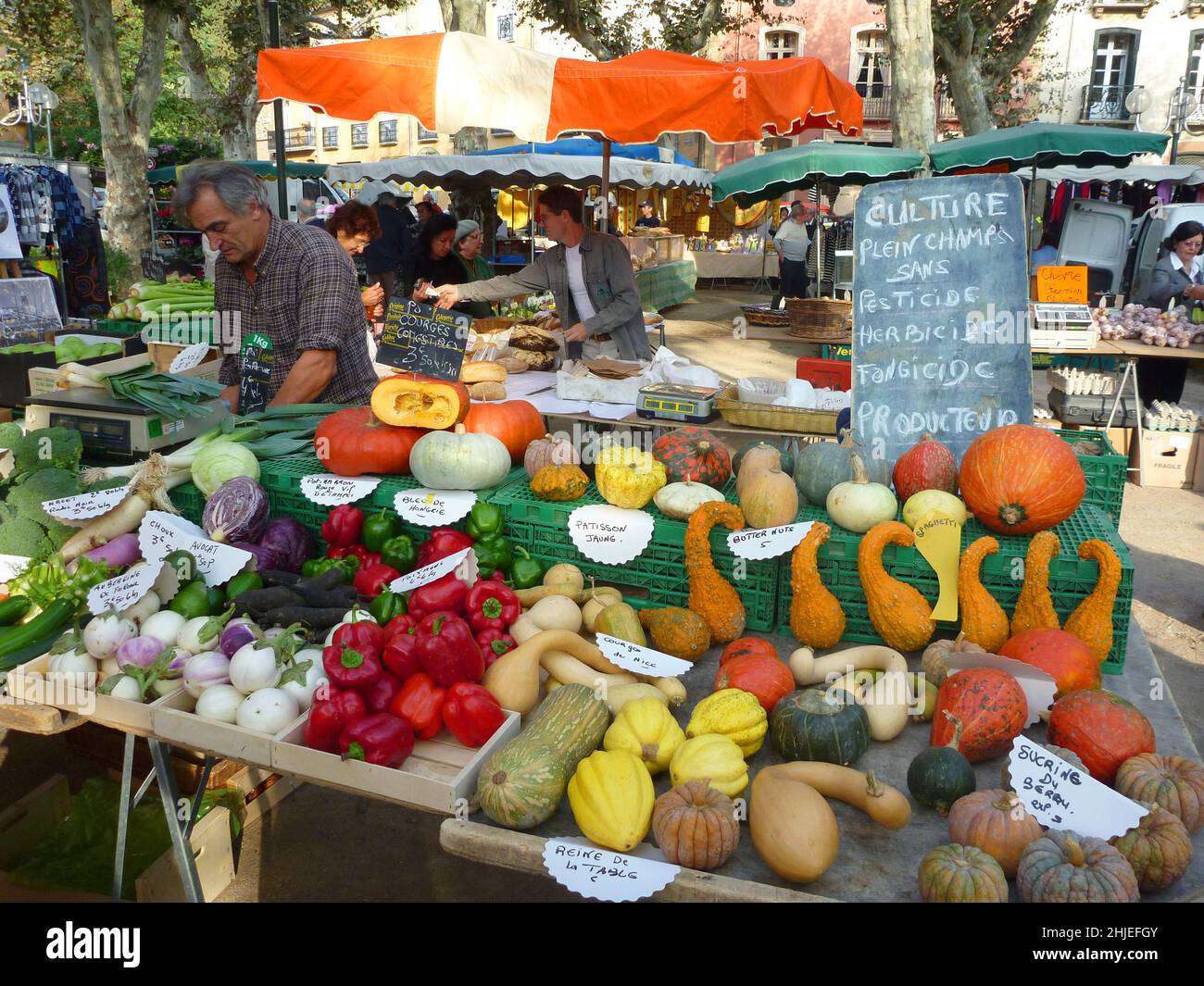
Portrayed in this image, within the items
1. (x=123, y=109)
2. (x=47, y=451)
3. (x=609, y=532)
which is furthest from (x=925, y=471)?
(x=123, y=109)

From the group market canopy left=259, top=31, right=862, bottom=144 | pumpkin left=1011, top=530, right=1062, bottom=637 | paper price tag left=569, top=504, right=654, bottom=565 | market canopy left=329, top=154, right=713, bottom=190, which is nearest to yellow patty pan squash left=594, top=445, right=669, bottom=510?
paper price tag left=569, top=504, right=654, bottom=565

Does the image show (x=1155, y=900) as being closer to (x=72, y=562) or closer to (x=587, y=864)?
(x=587, y=864)

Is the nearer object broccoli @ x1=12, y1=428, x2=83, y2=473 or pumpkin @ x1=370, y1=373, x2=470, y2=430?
pumpkin @ x1=370, y1=373, x2=470, y2=430

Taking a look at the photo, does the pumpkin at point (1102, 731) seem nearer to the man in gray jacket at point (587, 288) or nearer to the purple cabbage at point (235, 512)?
the purple cabbage at point (235, 512)

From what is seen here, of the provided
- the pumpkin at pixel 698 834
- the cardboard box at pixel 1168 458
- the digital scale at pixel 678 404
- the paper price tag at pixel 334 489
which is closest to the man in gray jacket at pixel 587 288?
the digital scale at pixel 678 404

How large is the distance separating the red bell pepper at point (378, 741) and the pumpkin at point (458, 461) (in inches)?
40.5

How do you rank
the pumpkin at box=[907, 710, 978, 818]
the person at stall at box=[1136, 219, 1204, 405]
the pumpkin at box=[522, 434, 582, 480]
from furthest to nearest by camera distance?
the person at stall at box=[1136, 219, 1204, 405], the pumpkin at box=[522, 434, 582, 480], the pumpkin at box=[907, 710, 978, 818]

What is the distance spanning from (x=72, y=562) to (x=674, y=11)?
823 inches

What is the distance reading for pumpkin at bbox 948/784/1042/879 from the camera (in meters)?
1.66

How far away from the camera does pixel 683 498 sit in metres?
2.70

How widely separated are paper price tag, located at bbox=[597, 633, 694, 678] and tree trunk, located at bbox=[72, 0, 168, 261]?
16.6 metres

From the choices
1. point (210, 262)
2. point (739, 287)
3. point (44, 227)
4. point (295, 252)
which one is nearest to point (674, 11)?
point (739, 287)

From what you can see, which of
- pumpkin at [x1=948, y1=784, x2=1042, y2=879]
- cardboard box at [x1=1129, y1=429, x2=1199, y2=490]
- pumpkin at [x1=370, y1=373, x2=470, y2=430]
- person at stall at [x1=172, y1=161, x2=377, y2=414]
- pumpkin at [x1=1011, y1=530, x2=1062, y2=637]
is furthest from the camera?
cardboard box at [x1=1129, y1=429, x2=1199, y2=490]

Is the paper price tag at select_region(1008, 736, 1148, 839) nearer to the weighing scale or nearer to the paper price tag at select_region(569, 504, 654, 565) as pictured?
the paper price tag at select_region(569, 504, 654, 565)
